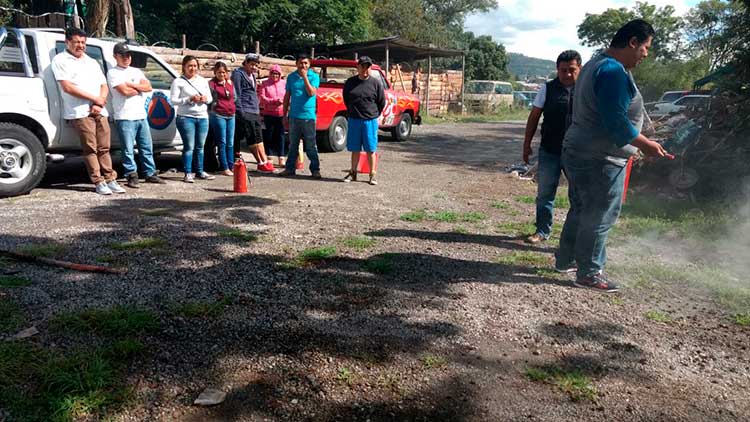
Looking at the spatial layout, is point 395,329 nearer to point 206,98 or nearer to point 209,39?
point 206,98

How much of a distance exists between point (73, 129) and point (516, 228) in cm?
554

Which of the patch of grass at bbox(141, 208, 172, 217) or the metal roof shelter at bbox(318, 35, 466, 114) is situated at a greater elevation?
the metal roof shelter at bbox(318, 35, 466, 114)

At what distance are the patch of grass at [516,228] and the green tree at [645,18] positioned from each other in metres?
50.4

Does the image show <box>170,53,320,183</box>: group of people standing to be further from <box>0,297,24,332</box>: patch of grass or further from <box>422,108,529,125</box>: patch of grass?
<box>422,108,529,125</box>: patch of grass

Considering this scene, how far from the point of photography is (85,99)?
21.4 feet

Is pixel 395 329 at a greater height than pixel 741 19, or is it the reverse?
pixel 741 19

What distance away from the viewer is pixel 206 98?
25.3 feet

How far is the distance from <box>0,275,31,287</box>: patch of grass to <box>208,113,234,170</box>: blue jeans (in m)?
4.62

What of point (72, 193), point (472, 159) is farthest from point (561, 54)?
point (472, 159)


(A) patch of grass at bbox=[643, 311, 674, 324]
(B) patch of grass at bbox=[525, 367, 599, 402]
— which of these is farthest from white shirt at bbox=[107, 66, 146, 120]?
(A) patch of grass at bbox=[643, 311, 674, 324]

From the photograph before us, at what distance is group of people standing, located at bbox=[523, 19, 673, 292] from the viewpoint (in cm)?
390

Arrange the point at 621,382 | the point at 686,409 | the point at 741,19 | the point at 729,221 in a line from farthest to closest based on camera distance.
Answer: the point at 741,19 → the point at 729,221 → the point at 621,382 → the point at 686,409

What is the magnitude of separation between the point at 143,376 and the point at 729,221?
6.40 meters

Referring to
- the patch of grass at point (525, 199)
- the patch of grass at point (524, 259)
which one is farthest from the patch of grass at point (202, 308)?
the patch of grass at point (525, 199)
